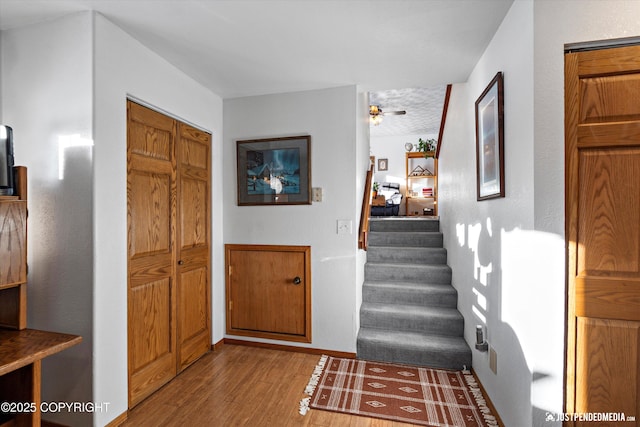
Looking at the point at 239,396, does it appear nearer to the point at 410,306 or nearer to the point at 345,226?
the point at 345,226

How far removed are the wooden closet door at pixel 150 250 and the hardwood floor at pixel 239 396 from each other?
0.16 m

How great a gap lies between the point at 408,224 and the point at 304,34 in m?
2.86

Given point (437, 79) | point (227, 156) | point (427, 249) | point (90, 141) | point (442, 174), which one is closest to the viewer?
point (90, 141)

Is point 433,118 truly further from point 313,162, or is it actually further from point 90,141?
point 90,141

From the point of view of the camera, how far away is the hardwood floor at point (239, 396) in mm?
1905

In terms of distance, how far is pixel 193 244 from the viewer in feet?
8.77

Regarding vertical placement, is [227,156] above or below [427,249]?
above

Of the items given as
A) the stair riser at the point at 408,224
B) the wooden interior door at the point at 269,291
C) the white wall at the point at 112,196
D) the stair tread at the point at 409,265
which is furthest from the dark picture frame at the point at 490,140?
the white wall at the point at 112,196

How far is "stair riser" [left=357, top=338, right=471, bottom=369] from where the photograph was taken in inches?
97.4

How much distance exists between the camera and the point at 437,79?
2650mm

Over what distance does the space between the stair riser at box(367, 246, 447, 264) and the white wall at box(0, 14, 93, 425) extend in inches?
106

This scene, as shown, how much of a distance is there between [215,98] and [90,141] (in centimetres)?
145

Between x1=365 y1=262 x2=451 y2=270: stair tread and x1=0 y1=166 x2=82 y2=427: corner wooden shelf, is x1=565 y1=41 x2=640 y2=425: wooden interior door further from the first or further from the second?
x1=0 y1=166 x2=82 y2=427: corner wooden shelf

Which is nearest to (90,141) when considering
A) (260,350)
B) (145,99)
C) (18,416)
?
(145,99)
